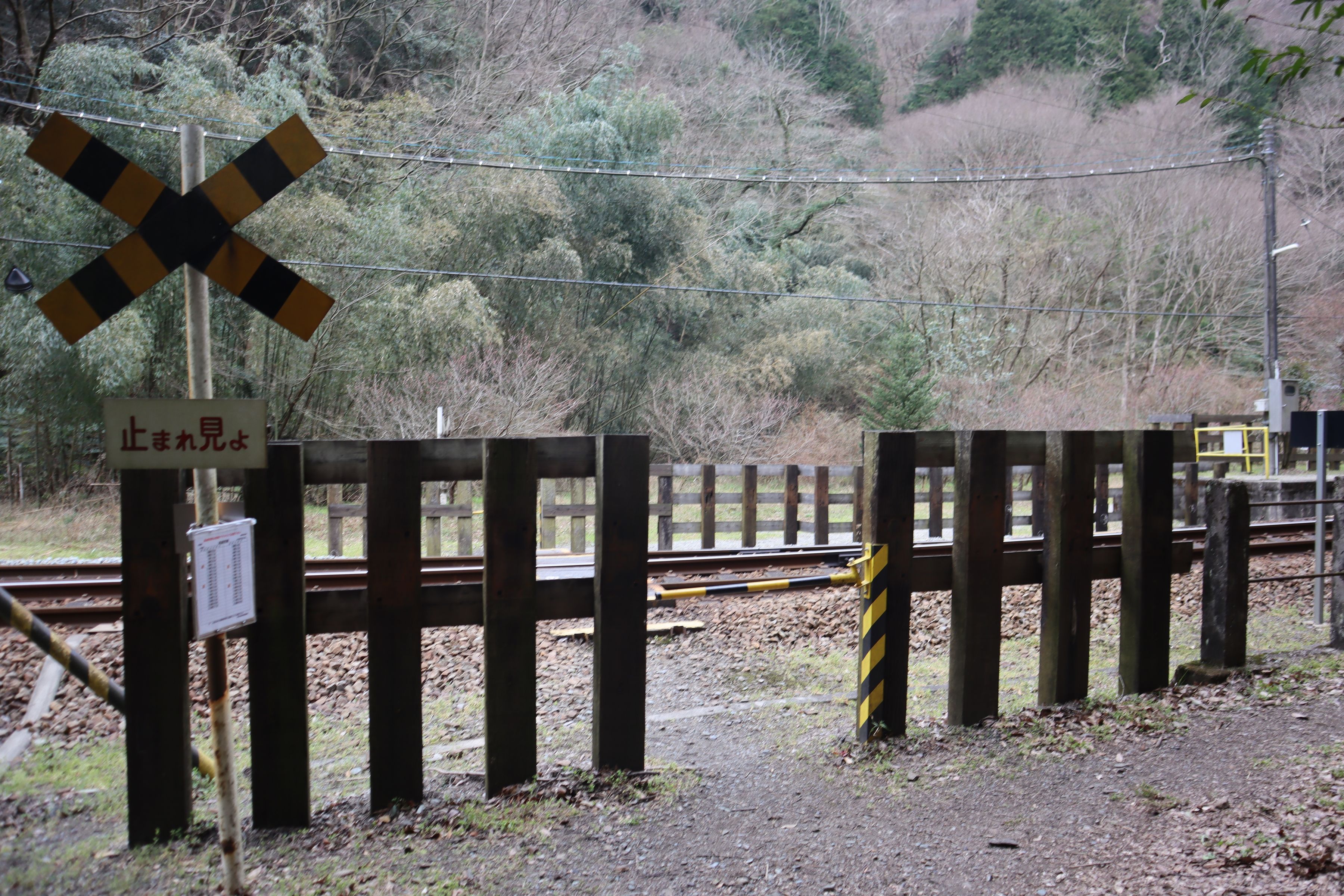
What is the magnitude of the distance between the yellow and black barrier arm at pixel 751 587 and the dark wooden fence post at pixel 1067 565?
3.38 ft

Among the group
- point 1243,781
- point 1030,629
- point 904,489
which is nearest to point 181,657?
point 904,489

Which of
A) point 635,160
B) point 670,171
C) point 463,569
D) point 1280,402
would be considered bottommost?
point 463,569

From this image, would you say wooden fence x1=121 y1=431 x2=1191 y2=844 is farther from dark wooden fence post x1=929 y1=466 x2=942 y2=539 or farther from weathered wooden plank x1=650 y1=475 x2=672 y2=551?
dark wooden fence post x1=929 y1=466 x2=942 y2=539

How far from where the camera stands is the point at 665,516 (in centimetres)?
1162

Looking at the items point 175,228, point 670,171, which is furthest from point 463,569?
point 670,171

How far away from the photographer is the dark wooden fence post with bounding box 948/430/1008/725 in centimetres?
412

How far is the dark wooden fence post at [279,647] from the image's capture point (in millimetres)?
3199

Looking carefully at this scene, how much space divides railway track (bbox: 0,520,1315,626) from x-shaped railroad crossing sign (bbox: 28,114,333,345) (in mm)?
2931

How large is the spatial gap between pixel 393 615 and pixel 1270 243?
2498cm

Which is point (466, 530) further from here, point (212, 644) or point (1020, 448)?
point (212, 644)

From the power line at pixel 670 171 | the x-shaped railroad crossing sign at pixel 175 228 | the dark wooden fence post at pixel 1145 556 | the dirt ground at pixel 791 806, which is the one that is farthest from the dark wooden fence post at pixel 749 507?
the x-shaped railroad crossing sign at pixel 175 228

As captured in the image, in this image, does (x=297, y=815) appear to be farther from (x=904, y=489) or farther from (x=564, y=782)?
(x=904, y=489)

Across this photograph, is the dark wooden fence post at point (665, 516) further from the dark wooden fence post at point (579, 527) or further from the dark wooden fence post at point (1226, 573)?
the dark wooden fence post at point (1226, 573)

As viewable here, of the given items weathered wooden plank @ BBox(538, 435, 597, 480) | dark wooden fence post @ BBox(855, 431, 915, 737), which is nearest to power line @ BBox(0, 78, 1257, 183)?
weathered wooden plank @ BBox(538, 435, 597, 480)
